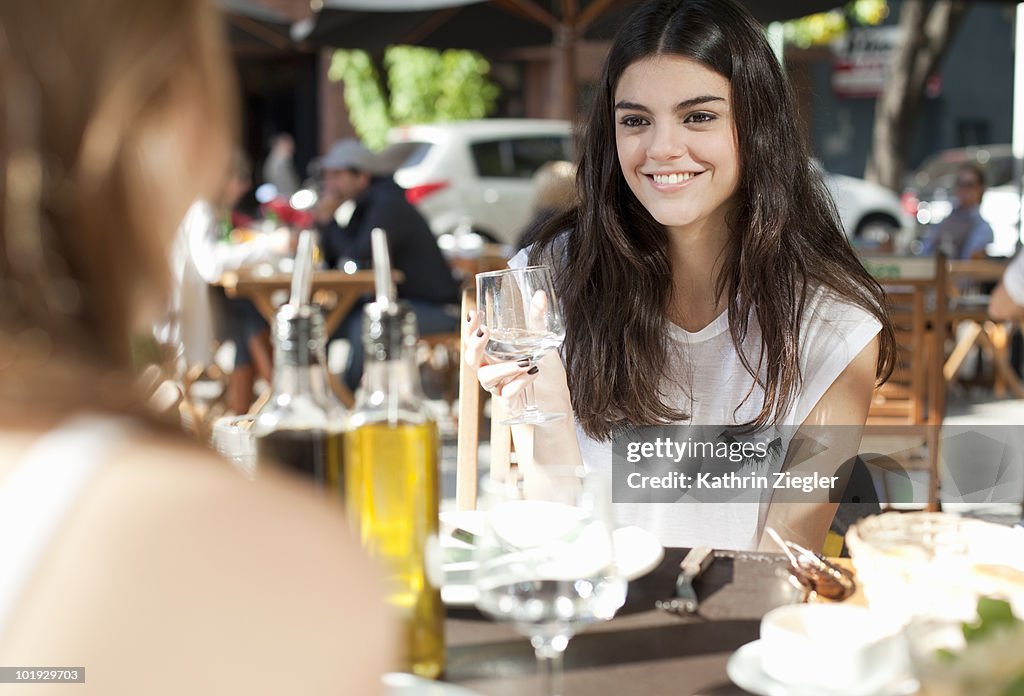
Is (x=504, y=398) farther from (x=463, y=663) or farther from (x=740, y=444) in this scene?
(x=463, y=663)

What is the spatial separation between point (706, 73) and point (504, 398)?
0.74 meters

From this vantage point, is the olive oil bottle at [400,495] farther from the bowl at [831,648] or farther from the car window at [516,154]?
the car window at [516,154]

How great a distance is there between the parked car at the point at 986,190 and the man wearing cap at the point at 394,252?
6.89 meters

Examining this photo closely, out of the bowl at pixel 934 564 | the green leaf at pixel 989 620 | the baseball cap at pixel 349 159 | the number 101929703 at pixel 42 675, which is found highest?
the baseball cap at pixel 349 159

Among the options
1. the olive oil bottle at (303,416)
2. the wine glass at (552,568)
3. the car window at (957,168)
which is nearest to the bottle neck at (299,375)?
the olive oil bottle at (303,416)

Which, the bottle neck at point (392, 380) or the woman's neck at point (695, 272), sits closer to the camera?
the bottle neck at point (392, 380)

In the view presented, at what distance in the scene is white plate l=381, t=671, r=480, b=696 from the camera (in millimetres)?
972

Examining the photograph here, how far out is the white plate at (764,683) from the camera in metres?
0.96

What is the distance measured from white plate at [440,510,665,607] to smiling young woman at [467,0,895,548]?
52 centimetres

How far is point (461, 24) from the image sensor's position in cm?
691

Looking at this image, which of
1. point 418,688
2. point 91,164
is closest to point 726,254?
point 418,688

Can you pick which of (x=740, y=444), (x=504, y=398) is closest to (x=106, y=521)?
(x=504, y=398)

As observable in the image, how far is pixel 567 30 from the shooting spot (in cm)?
669

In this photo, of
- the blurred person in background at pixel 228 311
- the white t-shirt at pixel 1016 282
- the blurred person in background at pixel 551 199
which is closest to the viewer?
the blurred person in background at pixel 551 199
